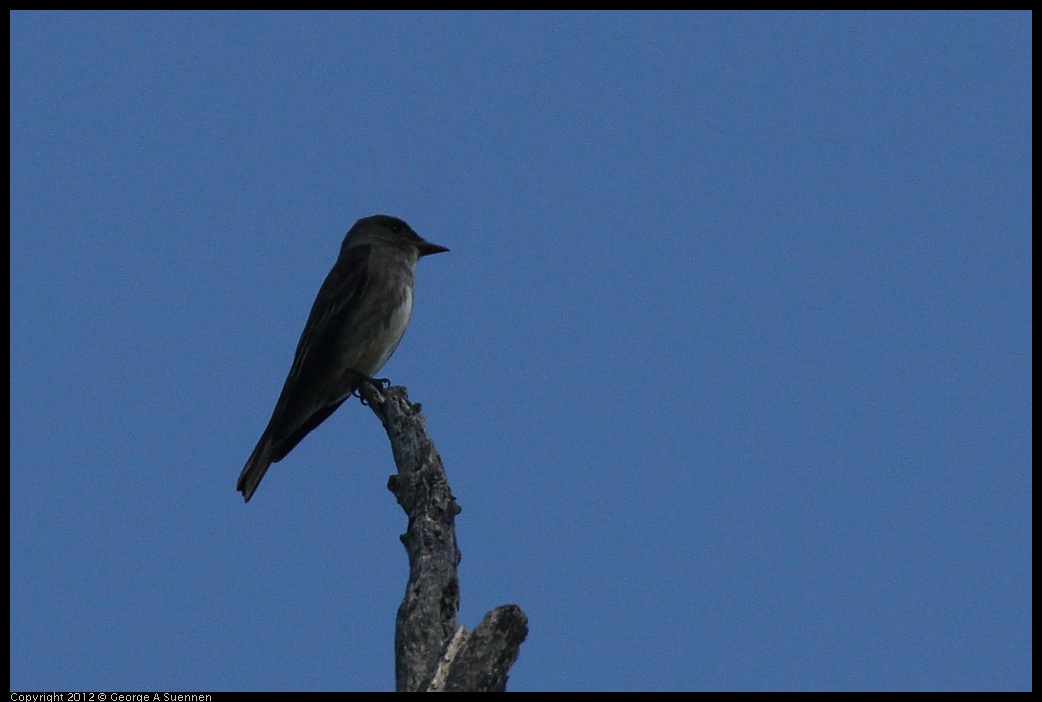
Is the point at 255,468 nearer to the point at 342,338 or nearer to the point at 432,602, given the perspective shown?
the point at 342,338

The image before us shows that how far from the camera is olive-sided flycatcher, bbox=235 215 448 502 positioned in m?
9.20

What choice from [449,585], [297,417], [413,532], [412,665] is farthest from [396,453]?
[297,417]

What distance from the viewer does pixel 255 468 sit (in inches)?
335

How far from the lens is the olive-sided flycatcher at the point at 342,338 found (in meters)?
9.20

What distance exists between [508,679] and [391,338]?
4949 mm

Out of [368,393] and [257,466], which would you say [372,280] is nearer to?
[368,393]

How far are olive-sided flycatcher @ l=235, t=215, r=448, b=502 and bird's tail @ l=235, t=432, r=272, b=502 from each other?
3 centimetres

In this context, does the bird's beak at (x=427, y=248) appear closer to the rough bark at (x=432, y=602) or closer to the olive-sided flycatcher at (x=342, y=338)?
the olive-sided flycatcher at (x=342, y=338)

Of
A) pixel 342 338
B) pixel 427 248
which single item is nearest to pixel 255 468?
pixel 342 338

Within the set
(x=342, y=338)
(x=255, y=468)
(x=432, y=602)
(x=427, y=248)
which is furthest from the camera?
(x=427, y=248)

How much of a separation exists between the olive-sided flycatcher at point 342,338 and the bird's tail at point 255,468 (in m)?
0.03

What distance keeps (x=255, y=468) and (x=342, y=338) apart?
1.40m

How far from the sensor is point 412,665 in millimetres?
5223

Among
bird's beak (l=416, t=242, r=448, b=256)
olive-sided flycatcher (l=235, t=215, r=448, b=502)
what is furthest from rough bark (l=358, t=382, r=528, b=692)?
bird's beak (l=416, t=242, r=448, b=256)
